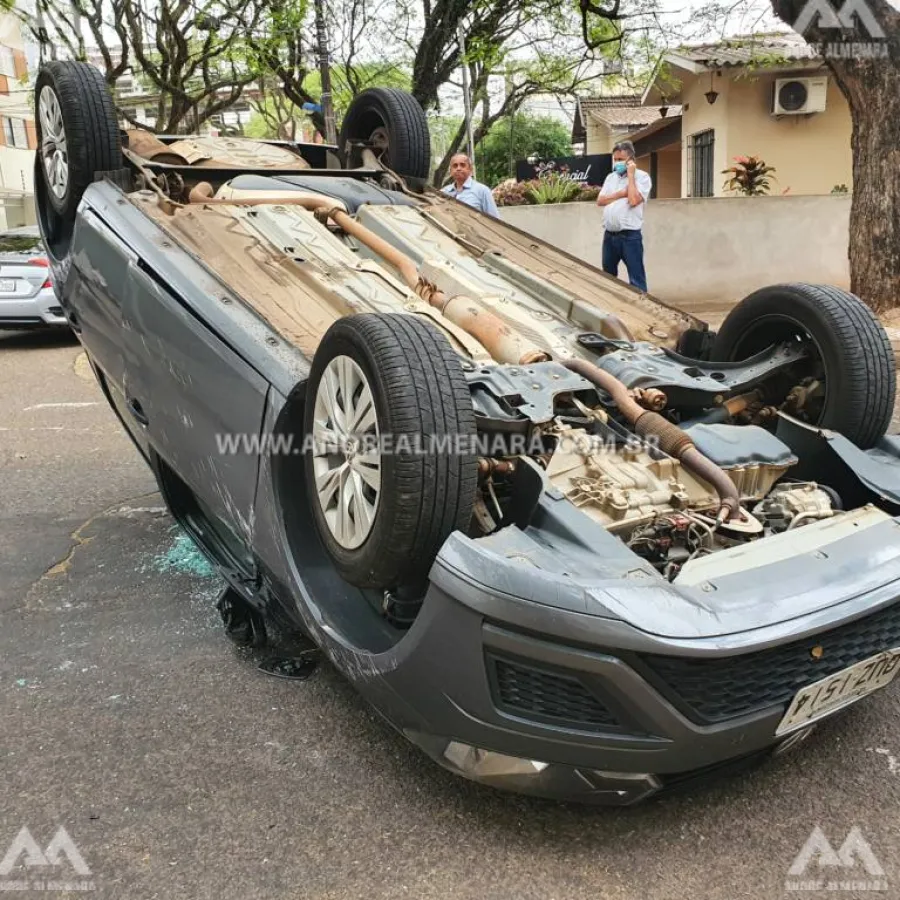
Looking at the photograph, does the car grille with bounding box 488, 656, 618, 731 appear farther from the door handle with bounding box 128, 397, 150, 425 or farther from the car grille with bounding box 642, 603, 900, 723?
the door handle with bounding box 128, 397, 150, 425

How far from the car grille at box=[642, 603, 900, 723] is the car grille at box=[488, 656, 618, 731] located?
158 millimetres

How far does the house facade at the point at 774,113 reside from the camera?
46.9ft

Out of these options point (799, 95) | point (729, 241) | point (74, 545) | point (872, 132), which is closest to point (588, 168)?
point (799, 95)

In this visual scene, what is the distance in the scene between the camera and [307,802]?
2.32 metres

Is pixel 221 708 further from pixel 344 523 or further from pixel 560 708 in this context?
pixel 560 708

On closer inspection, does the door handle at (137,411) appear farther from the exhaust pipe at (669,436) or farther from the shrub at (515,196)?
the shrub at (515,196)

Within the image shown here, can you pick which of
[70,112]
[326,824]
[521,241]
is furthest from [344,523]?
[70,112]

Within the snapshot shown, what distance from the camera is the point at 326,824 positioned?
223 centimetres

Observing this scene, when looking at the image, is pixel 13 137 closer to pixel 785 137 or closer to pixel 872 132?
pixel 785 137

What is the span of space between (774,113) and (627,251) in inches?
329

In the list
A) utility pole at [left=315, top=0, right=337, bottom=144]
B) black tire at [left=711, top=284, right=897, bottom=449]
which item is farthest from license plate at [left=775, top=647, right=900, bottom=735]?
utility pole at [left=315, top=0, right=337, bottom=144]

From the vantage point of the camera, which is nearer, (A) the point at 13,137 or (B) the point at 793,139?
(B) the point at 793,139

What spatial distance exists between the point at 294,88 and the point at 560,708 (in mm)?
15631

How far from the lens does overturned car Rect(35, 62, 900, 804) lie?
6.47 ft
